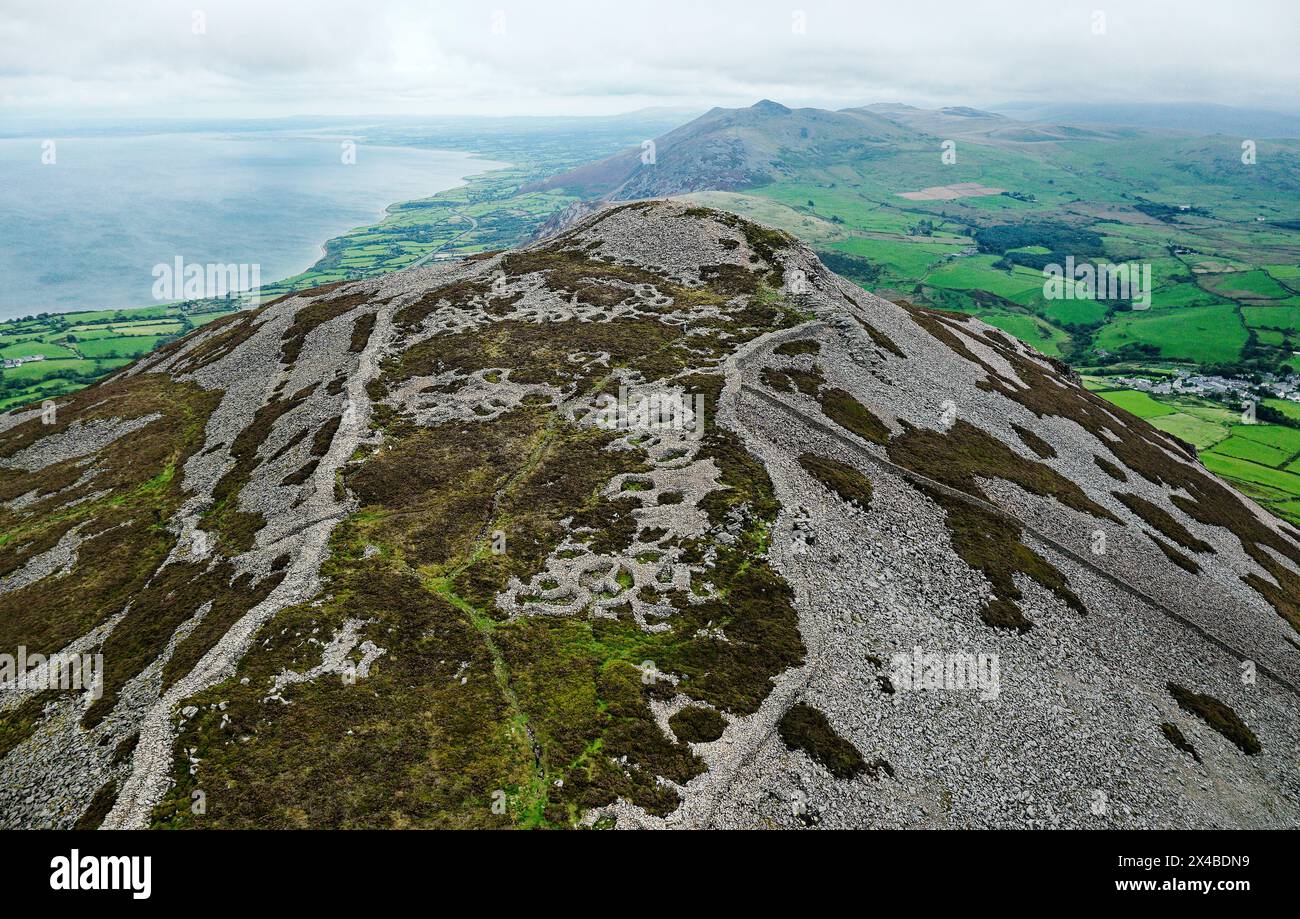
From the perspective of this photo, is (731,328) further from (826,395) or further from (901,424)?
(901,424)

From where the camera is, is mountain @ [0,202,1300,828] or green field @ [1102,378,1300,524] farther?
green field @ [1102,378,1300,524]

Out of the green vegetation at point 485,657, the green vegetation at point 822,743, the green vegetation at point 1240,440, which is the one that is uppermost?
the green vegetation at point 485,657

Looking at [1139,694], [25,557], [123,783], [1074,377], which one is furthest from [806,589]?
[1074,377]

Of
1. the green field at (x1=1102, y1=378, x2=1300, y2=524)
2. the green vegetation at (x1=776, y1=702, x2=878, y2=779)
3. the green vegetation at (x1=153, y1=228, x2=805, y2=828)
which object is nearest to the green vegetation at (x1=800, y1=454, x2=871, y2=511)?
the green vegetation at (x1=153, y1=228, x2=805, y2=828)

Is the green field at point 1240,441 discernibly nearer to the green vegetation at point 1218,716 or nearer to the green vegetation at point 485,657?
the green vegetation at point 1218,716

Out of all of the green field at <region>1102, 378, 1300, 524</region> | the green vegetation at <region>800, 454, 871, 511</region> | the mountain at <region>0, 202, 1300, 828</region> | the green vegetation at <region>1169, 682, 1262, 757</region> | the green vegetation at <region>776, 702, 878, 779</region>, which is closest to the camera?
the mountain at <region>0, 202, 1300, 828</region>

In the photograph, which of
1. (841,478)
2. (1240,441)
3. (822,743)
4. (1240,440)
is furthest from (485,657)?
(1240,440)

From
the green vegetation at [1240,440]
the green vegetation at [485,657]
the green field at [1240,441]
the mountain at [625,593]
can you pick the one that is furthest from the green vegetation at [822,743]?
the green field at [1240,441]

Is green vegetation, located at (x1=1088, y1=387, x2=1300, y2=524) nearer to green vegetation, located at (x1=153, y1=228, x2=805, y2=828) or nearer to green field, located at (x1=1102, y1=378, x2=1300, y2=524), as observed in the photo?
green field, located at (x1=1102, y1=378, x2=1300, y2=524)
